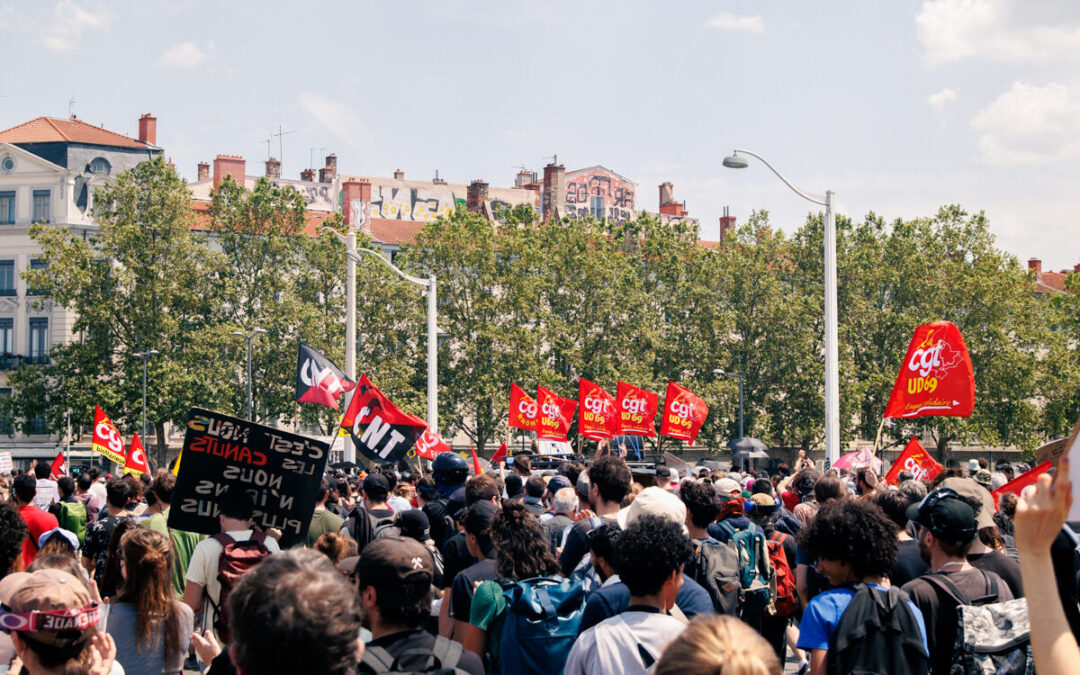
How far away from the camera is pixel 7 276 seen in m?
60.6

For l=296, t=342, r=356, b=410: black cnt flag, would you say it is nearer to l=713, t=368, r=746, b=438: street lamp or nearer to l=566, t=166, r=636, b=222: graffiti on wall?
l=713, t=368, r=746, b=438: street lamp

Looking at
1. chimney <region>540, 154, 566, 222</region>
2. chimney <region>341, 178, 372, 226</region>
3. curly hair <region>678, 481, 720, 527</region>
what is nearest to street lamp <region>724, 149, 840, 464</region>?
curly hair <region>678, 481, 720, 527</region>

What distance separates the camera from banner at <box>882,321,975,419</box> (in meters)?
13.5

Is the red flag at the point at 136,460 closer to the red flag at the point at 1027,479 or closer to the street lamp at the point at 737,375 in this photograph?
the red flag at the point at 1027,479

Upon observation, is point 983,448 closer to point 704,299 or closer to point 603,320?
point 704,299

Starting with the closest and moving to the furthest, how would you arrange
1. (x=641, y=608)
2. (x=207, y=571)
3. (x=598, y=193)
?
(x=641, y=608), (x=207, y=571), (x=598, y=193)

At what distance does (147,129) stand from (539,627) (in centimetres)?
6577

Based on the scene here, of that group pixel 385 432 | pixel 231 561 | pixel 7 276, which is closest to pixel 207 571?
pixel 231 561

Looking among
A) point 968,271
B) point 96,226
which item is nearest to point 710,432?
point 968,271

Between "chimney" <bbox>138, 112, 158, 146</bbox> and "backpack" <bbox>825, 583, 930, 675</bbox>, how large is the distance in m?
66.2

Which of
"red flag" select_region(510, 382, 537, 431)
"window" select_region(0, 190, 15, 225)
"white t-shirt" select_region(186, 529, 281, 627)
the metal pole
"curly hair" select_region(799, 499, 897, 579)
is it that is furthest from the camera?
"window" select_region(0, 190, 15, 225)

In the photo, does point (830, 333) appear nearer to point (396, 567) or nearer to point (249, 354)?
point (396, 567)

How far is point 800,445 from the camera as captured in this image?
56562 mm

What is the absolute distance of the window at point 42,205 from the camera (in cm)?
6028
